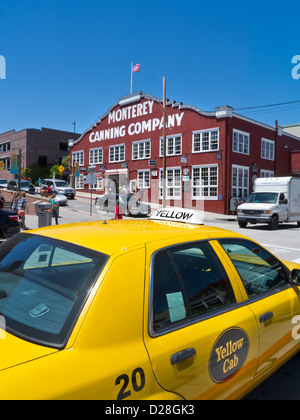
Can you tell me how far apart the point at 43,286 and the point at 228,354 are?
132 centimetres

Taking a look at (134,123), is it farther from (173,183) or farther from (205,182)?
(205,182)

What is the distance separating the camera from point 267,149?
32531 millimetres

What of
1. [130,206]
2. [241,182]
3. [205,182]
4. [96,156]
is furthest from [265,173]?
[96,156]

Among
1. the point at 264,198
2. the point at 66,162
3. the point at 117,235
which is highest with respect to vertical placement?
the point at 66,162

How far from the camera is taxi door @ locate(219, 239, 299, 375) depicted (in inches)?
103

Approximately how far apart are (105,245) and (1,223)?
9.22 metres

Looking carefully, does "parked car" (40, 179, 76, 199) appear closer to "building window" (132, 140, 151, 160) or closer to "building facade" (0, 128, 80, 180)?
"building window" (132, 140, 151, 160)

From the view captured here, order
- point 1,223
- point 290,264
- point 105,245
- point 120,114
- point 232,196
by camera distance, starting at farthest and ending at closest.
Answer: point 120,114, point 232,196, point 1,223, point 290,264, point 105,245

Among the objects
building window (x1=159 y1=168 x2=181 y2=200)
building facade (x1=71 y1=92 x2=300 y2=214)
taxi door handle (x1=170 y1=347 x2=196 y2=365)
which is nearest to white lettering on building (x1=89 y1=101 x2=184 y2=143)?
building facade (x1=71 y1=92 x2=300 y2=214)

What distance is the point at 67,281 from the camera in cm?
209

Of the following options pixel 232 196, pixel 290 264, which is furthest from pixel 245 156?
pixel 290 264

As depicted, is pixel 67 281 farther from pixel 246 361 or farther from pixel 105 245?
pixel 246 361

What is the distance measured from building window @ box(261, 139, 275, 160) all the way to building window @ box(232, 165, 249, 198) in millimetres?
3569
